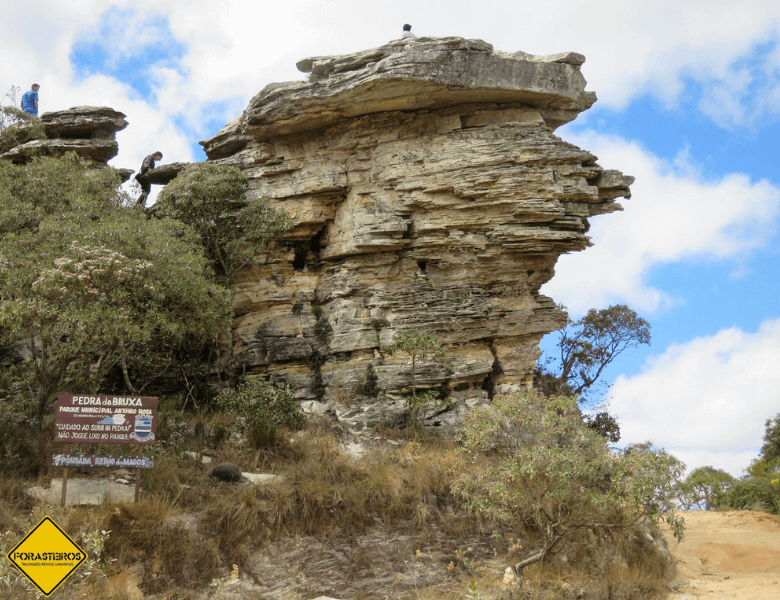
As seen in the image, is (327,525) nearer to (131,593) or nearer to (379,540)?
(379,540)

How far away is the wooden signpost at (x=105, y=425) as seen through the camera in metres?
12.0

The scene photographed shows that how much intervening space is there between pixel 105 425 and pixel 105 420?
90 mm

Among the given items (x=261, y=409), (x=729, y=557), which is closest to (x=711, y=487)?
(x=729, y=557)

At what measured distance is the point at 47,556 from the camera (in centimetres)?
827

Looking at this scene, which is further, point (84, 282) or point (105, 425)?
point (84, 282)

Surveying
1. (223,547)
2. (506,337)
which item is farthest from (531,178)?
(223,547)

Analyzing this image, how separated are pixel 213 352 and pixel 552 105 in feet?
42.0

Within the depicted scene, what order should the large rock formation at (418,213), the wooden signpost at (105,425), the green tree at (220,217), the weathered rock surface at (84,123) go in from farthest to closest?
the weathered rock surface at (84,123) → the green tree at (220,217) → the large rock formation at (418,213) → the wooden signpost at (105,425)

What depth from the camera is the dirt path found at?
13414 mm

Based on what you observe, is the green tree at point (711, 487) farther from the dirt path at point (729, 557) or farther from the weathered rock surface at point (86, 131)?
the weathered rock surface at point (86, 131)

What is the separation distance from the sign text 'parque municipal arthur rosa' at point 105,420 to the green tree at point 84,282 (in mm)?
1734

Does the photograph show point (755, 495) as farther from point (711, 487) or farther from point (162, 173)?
point (162, 173)

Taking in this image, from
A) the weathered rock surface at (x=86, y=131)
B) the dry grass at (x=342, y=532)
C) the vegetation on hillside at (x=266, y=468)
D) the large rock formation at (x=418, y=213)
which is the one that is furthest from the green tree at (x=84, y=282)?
the weathered rock surface at (x=86, y=131)

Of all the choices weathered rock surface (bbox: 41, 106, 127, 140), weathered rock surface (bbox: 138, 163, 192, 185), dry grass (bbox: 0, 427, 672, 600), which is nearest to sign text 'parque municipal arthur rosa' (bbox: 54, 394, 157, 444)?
dry grass (bbox: 0, 427, 672, 600)
